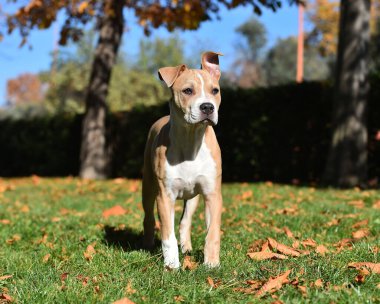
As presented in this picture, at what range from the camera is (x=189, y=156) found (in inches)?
150

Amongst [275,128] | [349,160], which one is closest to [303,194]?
[349,160]

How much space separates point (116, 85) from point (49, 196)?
89.2 feet

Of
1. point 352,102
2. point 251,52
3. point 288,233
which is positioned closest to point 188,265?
point 288,233

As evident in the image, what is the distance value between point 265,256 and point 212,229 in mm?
469

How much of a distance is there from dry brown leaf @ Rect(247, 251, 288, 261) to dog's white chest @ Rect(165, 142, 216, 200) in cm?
62

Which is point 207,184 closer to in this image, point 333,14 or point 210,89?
point 210,89

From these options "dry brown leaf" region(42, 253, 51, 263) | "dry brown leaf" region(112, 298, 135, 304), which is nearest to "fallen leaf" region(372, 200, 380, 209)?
"dry brown leaf" region(42, 253, 51, 263)

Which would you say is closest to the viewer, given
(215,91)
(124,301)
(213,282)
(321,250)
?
(124,301)

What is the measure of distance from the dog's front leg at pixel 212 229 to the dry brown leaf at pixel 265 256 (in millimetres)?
313

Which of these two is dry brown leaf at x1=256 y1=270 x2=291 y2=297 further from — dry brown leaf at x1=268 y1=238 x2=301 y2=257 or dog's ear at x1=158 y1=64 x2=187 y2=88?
dog's ear at x1=158 y1=64 x2=187 y2=88

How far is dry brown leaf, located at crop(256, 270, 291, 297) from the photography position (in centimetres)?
284

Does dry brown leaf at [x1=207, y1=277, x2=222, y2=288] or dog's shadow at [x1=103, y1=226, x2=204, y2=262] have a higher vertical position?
dry brown leaf at [x1=207, y1=277, x2=222, y2=288]

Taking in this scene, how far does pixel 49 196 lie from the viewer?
972cm

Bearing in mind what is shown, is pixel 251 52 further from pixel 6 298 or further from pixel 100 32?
pixel 6 298
